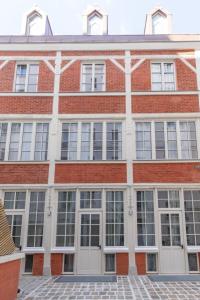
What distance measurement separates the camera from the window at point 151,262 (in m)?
9.60

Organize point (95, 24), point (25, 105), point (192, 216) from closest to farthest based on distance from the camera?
point (192, 216) → point (25, 105) → point (95, 24)

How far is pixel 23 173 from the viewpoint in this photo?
10500 mm

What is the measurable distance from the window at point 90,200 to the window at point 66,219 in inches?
11.6

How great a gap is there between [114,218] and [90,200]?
42.2 inches

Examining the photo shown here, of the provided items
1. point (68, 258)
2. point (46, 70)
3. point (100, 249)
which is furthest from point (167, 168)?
point (46, 70)

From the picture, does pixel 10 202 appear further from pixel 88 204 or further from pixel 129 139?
pixel 129 139

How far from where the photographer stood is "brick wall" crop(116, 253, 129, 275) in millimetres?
9531

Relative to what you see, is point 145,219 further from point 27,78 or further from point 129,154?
point 27,78

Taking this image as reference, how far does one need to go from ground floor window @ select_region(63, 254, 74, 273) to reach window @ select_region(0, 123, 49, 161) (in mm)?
3643

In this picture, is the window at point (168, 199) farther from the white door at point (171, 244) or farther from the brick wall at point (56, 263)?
the brick wall at point (56, 263)

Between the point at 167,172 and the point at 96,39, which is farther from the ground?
the point at 96,39

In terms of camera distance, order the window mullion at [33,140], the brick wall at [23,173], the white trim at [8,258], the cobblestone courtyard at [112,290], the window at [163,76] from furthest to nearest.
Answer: the window at [163,76] < the window mullion at [33,140] < the brick wall at [23,173] < the cobblestone courtyard at [112,290] < the white trim at [8,258]

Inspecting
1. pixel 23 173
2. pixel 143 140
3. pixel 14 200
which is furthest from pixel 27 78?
pixel 143 140

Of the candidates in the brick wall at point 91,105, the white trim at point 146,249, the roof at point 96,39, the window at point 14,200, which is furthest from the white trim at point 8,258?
the roof at point 96,39
